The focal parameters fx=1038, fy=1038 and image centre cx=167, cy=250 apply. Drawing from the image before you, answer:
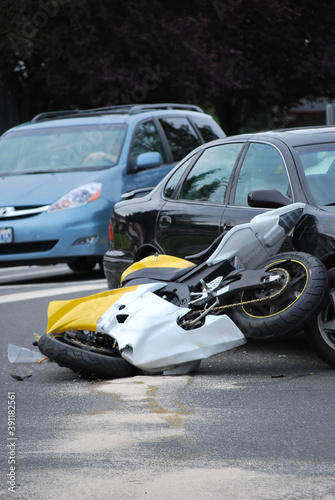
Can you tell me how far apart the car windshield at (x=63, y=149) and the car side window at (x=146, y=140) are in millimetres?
177

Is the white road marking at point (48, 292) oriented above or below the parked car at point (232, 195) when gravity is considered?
below

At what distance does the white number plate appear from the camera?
11773 millimetres

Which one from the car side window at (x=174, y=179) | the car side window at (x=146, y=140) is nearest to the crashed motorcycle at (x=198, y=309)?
the car side window at (x=174, y=179)

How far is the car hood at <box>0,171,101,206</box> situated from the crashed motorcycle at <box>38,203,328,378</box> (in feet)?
16.6

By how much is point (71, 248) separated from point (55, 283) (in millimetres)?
491

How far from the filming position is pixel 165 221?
26.8 ft

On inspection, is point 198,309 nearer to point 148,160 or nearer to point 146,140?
point 148,160

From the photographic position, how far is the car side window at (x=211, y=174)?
7806 mm

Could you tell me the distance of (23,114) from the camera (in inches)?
1103

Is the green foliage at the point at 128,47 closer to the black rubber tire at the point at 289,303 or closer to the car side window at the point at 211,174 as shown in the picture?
the car side window at the point at 211,174

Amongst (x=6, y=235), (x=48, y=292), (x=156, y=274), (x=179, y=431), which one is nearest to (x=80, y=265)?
(x=6, y=235)

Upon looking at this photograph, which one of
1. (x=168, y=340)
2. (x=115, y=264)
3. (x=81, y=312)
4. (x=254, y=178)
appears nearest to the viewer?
(x=168, y=340)

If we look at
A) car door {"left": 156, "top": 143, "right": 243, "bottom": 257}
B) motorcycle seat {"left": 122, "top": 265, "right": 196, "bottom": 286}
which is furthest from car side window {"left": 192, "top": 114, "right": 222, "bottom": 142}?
motorcycle seat {"left": 122, "top": 265, "right": 196, "bottom": 286}

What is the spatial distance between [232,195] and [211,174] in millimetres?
429
